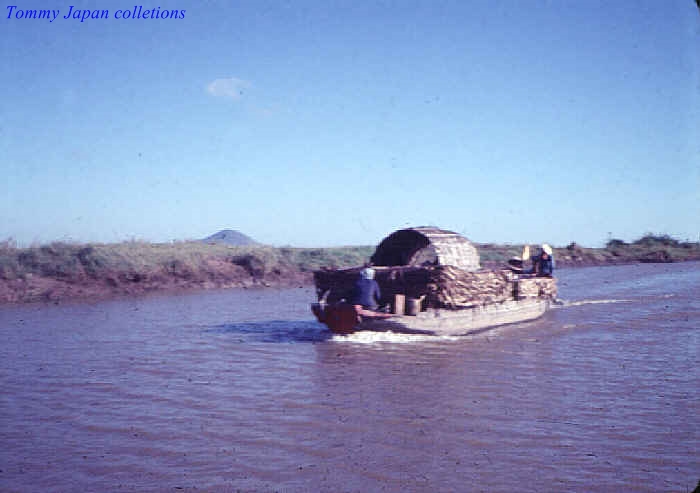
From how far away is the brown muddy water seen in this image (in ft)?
16.1

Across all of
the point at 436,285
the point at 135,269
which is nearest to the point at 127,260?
the point at 135,269

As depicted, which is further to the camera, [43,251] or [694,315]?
[43,251]

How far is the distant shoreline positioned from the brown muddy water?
666cm

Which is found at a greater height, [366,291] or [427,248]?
[427,248]

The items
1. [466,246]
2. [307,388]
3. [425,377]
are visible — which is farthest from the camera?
[466,246]

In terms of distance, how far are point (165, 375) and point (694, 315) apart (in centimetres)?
1439

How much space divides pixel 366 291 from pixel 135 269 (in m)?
13.8

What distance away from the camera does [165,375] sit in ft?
28.8

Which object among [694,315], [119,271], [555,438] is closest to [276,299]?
[119,271]

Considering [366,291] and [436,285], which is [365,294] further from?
[436,285]

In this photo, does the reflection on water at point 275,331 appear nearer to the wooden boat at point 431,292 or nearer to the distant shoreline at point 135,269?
the wooden boat at point 431,292

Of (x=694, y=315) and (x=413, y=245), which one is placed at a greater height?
(x=413, y=245)

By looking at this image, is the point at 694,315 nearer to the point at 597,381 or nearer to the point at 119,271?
the point at 597,381

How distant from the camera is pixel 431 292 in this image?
40.6 feet
